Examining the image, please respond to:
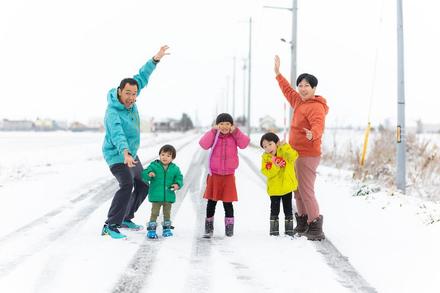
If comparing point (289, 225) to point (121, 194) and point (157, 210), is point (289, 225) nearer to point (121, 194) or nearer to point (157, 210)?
point (157, 210)

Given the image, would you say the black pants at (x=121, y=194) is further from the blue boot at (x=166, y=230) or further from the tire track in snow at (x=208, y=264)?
the tire track in snow at (x=208, y=264)

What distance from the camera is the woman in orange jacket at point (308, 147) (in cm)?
568

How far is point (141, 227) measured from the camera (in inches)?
243

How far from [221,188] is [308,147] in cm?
112

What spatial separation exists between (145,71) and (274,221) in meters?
2.45

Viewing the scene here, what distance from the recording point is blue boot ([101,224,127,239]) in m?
5.54

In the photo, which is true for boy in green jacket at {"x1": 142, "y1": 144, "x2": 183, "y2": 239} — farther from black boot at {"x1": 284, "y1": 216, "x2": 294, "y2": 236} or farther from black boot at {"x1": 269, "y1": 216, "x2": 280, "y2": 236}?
black boot at {"x1": 284, "y1": 216, "x2": 294, "y2": 236}

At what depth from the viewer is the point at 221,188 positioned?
581 cm

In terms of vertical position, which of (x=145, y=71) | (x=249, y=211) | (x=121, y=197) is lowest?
(x=249, y=211)

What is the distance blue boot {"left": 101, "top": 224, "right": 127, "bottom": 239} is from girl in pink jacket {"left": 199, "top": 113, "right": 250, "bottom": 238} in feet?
3.19

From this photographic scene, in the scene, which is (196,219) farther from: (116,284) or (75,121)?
(75,121)

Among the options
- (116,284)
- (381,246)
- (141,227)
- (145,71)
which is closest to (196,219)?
(141,227)

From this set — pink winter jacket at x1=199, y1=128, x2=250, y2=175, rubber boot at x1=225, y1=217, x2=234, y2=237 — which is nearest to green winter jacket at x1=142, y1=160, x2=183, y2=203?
pink winter jacket at x1=199, y1=128, x2=250, y2=175

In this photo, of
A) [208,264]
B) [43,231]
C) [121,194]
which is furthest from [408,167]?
[43,231]
